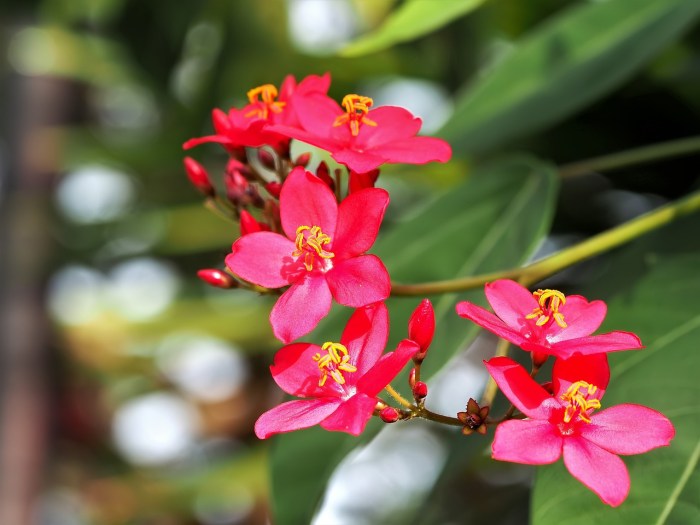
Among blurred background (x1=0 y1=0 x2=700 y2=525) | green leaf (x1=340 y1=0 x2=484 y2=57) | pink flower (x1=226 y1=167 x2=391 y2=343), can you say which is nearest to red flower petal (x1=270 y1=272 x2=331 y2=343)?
pink flower (x1=226 y1=167 x2=391 y2=343)

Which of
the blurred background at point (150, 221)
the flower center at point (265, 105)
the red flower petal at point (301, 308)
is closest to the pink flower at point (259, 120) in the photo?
the flower center at point (265, 105)

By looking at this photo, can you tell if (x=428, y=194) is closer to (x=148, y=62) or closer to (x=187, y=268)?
(x=148, y=62)

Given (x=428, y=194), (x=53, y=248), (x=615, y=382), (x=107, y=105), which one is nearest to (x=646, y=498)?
(x=615, y=382)

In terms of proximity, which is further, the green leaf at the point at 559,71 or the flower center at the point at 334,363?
the green leaf at the point at 559,71

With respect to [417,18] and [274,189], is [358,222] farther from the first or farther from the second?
[417,18]

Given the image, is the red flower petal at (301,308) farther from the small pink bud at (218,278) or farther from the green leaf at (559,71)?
the green leaf at (559,71)

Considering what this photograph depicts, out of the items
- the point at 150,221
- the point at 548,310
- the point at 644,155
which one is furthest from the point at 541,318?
the point at 150,221
